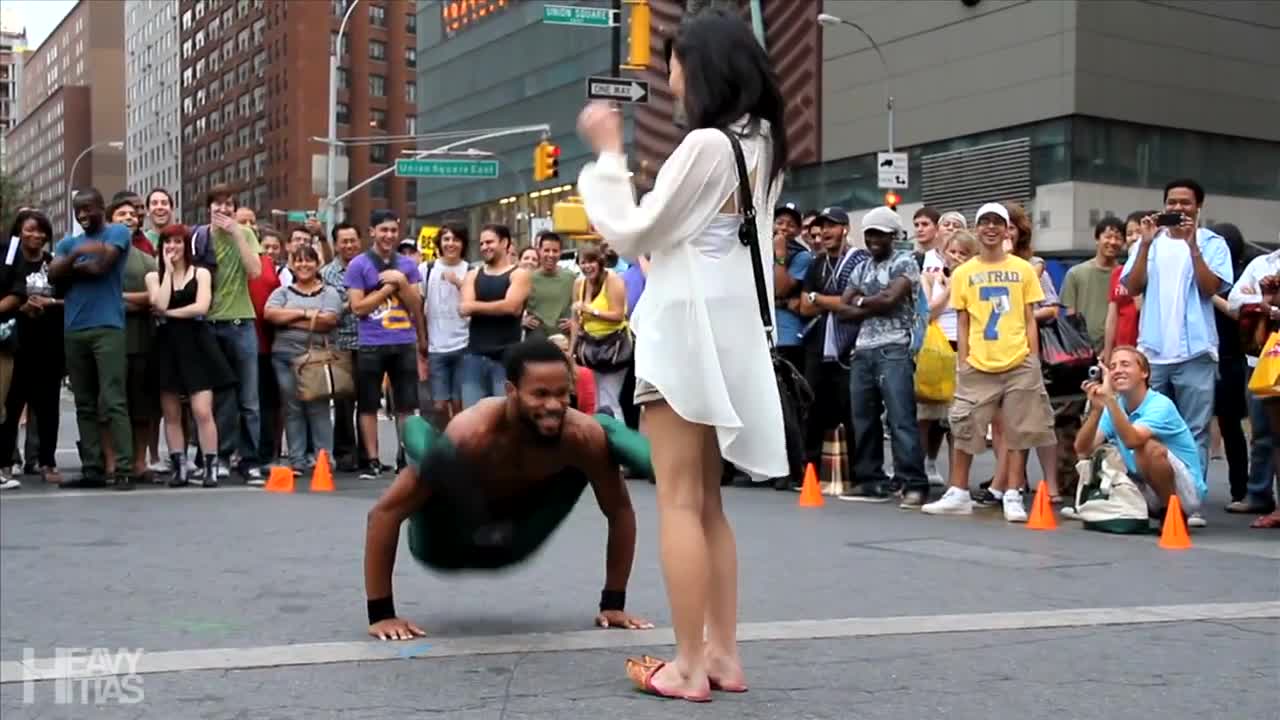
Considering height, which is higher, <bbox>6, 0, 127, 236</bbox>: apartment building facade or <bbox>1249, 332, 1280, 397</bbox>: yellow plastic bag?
<bbox>6, 0, 127, 236</bbox>: apartment building facade

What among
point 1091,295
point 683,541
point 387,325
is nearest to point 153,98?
point 387,325

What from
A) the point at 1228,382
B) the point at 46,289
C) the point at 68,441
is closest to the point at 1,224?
the point at 68,441

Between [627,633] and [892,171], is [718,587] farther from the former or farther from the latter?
[892,171]

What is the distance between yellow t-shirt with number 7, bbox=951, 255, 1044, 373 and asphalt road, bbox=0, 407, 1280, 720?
3.64 feet

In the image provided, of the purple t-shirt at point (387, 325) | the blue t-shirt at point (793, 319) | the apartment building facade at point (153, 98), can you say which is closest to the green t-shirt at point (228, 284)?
the purple t-shirt at point (387, 325)

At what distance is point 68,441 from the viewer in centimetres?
1662

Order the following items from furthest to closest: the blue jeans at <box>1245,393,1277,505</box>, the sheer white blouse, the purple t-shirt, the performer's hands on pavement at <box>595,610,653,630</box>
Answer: the purple t-shirt, the blue jeans at <box>1245,393,1277,505</box>, the performer's hands on pavement at <box>595,610,653,630</box>, the sheer white blouse

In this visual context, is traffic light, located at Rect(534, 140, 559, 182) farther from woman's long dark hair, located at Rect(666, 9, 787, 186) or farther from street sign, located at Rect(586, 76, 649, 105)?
woman's long dark hair, located at Rect(666, 9, 787, 186)

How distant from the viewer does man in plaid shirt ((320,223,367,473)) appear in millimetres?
12969

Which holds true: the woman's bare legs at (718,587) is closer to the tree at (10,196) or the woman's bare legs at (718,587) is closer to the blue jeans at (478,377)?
the blue jeans at (478,377)

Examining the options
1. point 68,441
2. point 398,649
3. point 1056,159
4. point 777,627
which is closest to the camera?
point 398,649

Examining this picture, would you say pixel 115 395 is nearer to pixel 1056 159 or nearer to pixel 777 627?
pixel 777 627

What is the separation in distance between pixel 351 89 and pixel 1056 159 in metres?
90.6

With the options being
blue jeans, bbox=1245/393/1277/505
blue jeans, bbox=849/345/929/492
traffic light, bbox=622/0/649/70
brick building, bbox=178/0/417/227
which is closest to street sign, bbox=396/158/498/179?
brick building, bbox=178/0/417/227
